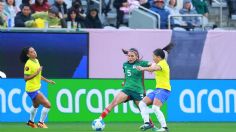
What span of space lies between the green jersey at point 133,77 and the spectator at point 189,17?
7.96 meters

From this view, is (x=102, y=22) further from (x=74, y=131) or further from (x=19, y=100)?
(x=74, y=131)

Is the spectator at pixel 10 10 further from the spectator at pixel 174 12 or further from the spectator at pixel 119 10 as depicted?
the spectator at pixel 174 12

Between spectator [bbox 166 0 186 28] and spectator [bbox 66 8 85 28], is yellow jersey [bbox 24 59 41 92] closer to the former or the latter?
spectator [bbox 66 8 85 28]

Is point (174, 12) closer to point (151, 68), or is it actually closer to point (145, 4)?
point (145, 4)

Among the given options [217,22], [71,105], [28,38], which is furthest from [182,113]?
[217,22]

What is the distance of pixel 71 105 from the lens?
2477cm

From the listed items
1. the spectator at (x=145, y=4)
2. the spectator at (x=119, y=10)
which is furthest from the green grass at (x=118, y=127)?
the spectator at (x=145, y=4)

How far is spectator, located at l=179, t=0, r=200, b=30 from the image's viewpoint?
1138 inches

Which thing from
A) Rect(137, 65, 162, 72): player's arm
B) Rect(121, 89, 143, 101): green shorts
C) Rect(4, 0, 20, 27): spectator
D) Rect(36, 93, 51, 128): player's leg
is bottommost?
Rect(36, 93, 51, 128): player's leg

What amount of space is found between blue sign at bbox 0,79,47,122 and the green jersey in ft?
14.3

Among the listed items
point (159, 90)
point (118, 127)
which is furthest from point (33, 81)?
point (159, 90)

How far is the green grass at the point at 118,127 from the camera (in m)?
20.9

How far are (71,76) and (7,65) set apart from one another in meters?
1.86

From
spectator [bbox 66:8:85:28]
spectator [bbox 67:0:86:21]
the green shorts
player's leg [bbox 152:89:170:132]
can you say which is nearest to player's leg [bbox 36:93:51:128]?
the green shorts
